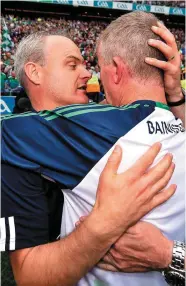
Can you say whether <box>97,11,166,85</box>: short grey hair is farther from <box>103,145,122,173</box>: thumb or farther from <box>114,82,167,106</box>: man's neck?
<box>103,145,122,173</box>: thumb

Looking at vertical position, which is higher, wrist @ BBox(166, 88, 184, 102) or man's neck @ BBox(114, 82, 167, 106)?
man's neck @ BBox(114, 82, 167, 106)

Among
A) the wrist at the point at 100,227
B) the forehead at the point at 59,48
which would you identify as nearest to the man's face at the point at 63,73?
the forehead at the point at 59,48

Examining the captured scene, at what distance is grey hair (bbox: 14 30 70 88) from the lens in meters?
2.03

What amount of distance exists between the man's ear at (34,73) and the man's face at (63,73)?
0.03 meters

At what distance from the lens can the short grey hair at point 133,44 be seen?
1.51 m

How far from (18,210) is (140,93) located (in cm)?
69

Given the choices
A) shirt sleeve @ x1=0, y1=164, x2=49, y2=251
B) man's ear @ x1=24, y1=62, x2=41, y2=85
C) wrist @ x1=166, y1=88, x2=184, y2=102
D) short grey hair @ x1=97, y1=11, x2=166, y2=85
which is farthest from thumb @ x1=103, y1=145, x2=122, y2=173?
man's ear @ x1=24, y1=62, x2=41, y2=85

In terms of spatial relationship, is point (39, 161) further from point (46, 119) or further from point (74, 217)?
point (74, 217)

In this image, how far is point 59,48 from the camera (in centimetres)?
202

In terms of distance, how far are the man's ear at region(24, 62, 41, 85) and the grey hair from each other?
0.09 ft

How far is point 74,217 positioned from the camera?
1439mm

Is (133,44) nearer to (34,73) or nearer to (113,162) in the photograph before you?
(113,162)

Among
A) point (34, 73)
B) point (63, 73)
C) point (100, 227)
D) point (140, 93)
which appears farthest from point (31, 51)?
point (100, 227)

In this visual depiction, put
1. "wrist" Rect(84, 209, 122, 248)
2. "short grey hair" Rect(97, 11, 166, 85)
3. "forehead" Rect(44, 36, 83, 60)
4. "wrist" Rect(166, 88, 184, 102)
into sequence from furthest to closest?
"forehead" Rect(44, 36, 83, 60), "wrist" Rect(166, 88, 184, 102), "short grey hair" Rect(97, 11, 166, 85), "wrist" Rect(84, 209, 122, 248)
